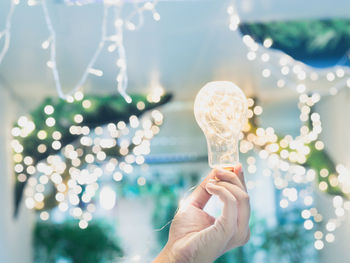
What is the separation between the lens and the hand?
85cm

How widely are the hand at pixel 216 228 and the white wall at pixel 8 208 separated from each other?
10.3 ft

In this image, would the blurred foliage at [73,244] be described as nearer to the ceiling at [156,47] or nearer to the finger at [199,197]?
the ceiling at [156,47]

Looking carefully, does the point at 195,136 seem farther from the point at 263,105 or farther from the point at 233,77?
the point at 233,77

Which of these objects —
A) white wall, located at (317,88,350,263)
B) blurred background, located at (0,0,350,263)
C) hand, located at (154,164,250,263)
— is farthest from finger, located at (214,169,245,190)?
white wall, located at (317,88,350,263)

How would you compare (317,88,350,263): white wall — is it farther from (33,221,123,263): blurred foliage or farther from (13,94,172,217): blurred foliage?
(33,221,123,263): blurred foliage

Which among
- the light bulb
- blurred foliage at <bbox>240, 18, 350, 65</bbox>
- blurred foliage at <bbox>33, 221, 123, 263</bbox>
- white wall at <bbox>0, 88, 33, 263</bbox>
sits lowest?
blurred foliage at <bbox>33, 221, 123, 263</bbox>

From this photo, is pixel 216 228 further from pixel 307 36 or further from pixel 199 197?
pixel 307 36

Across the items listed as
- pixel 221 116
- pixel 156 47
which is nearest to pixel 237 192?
pixel 221 116

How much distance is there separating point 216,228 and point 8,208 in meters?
3.60

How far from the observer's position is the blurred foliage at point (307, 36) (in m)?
2.43

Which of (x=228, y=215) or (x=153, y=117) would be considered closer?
(x=228, y=215)

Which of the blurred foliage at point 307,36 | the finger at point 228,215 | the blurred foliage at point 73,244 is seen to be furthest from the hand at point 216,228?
the blurred foliage at point 73,244

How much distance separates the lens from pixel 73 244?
4.64m

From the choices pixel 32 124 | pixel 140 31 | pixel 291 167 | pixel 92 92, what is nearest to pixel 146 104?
pixel 92 92
